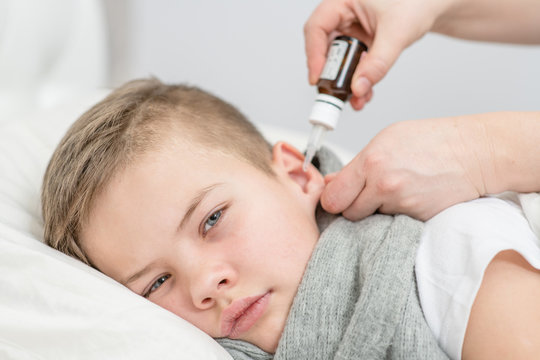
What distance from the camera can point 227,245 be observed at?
2.78 feet

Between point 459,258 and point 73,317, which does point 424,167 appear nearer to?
point 459,258

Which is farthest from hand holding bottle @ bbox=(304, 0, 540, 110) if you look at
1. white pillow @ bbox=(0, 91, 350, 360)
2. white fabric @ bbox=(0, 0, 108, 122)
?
white fabric @ bbox=(0, 0, 108, 122)

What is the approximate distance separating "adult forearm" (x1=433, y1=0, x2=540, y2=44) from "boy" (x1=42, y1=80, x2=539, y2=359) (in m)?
0.59

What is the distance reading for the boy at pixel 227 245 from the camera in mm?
753

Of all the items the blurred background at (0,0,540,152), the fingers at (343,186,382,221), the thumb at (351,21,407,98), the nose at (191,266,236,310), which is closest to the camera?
the nose at (191,266,236,310)

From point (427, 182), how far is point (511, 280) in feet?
0.72

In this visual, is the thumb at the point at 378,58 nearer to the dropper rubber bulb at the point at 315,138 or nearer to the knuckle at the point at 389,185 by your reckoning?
the dropper rubber bulb at the point at 315,138

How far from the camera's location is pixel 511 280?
2.42ft

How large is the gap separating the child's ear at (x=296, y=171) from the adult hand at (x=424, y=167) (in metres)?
0.13

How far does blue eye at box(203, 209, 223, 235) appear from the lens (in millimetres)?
867

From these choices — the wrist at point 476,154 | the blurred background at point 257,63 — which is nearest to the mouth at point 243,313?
the wrist at point 476,154

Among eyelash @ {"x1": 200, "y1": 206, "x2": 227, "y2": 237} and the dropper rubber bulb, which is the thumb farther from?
eyelash @ {"x1": 200, "y1": 206, "x2": 227, "y2": 237}

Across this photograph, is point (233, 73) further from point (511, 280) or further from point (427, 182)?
point (511, 280)

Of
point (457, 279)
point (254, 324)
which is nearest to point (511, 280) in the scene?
point (457, 279)
